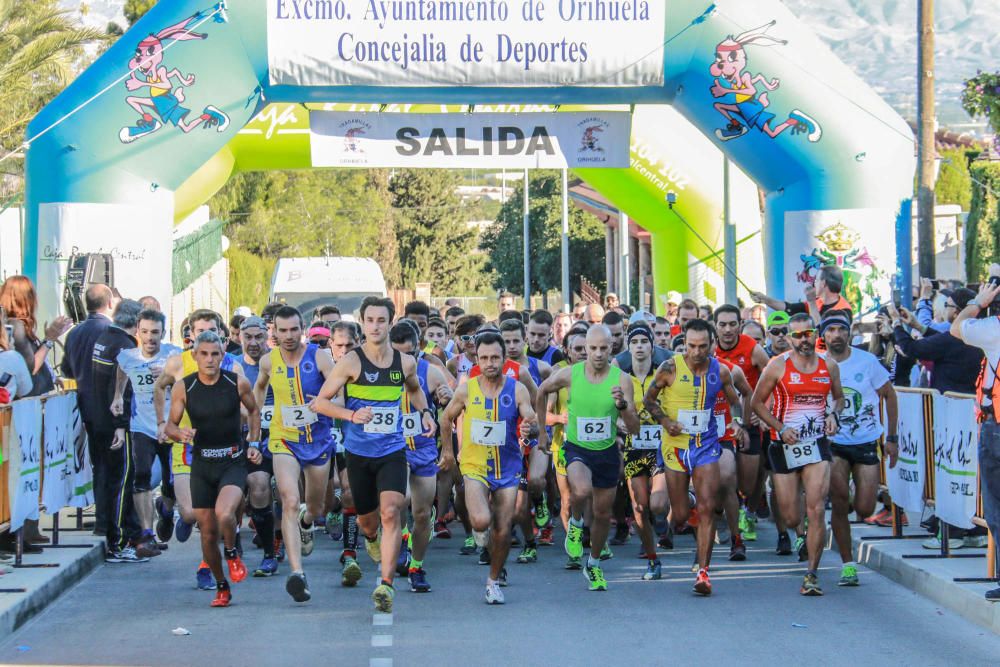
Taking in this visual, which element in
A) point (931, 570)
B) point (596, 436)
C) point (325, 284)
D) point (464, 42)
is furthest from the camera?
point (325, 284)

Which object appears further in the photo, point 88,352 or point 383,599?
point 88,352

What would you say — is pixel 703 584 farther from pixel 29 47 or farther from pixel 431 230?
pixel 431 230

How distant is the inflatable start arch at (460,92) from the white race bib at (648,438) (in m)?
7.13

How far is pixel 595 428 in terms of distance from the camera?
399 inches

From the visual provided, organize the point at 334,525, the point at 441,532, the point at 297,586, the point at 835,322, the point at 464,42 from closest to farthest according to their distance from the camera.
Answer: the point at 297,586, the point at 835,322, the point at 334,525, the point at 441,532, the point at 464,42

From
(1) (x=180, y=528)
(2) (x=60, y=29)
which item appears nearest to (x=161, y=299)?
(1) (x=180, y=528)

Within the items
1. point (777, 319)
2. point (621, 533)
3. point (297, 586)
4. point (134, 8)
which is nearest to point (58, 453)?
point (297, 586)

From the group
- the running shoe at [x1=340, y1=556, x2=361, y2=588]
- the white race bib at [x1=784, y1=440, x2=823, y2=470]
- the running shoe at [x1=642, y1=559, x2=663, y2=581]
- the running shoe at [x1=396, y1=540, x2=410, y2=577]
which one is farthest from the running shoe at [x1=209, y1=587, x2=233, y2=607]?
the white race bib at [x1=784, y1=440, x2=823, y2=470]

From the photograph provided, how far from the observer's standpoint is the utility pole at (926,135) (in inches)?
743

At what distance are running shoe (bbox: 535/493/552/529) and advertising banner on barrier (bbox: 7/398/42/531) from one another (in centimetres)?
413

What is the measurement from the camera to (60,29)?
28625 mm

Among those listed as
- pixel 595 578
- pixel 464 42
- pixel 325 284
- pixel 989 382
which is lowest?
pixel 595 578

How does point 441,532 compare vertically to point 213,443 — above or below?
below

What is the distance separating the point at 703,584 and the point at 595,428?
129cm
